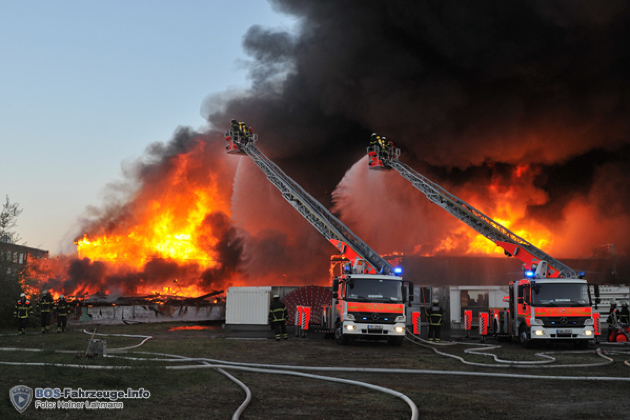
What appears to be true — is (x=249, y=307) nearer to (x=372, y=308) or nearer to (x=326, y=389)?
(x=372, y=308)

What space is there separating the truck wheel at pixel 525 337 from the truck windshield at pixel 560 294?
0.97 meters

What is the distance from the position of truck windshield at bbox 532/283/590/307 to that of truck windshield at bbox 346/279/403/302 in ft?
13.6

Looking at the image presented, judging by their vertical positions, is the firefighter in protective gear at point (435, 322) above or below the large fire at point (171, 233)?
below

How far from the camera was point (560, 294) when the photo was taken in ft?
53.1

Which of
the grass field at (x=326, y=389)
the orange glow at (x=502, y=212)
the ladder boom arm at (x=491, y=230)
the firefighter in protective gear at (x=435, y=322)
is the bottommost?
the grass field at (x=326, y=389)

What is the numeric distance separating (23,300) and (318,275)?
87.9 ft

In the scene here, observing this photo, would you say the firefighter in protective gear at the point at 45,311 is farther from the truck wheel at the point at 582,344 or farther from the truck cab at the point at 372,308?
the truck wheel at the point at 582,344

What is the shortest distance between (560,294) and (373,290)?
223 inches

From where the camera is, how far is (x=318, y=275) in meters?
44.4

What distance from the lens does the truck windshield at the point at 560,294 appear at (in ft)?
52.8

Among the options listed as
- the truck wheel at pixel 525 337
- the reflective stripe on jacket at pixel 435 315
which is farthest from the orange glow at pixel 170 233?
the truck wheel at pixel 525 337

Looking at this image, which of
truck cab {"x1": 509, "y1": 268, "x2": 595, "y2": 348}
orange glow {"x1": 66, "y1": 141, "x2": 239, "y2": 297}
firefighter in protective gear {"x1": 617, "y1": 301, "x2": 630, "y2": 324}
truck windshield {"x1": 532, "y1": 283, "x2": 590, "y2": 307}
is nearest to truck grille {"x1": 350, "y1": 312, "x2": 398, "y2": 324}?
truck cab {"x1": 509, "y1": 268, "x2": 595, "y2": 348}

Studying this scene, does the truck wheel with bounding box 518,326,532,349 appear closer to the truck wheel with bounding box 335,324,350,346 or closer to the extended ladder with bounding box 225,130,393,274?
the truck wheel with bounding box 335,324,350,346

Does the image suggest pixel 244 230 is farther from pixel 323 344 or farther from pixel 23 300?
pixel 323 344
